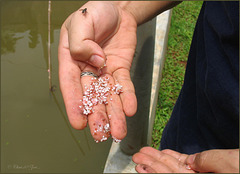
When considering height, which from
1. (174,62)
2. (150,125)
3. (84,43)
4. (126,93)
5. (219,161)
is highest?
(84,43)

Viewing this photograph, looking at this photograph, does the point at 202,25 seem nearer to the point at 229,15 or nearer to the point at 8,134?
the point at 229,15

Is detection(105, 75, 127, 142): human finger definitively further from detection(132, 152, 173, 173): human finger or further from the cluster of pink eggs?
detection(132, 152, 173, 173): human finger

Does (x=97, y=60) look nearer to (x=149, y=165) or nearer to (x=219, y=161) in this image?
(x=149, y=165)

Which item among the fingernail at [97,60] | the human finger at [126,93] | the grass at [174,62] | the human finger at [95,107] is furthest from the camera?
the grass at [174,62]

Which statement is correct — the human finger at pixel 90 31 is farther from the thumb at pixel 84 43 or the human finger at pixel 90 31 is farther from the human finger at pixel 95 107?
the human finger at pixel 95 107

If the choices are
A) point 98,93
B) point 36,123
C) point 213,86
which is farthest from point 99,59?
point 36,123

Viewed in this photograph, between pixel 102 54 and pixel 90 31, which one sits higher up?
pixel 90 31

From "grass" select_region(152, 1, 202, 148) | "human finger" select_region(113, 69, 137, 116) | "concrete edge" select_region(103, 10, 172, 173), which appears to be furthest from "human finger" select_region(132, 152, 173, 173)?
"grass" select_region(152, 1, 202, 148)

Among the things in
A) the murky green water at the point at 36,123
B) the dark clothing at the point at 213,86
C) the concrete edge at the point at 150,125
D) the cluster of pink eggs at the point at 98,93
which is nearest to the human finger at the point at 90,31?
the cluster of pink eggs at the point at 98,93
